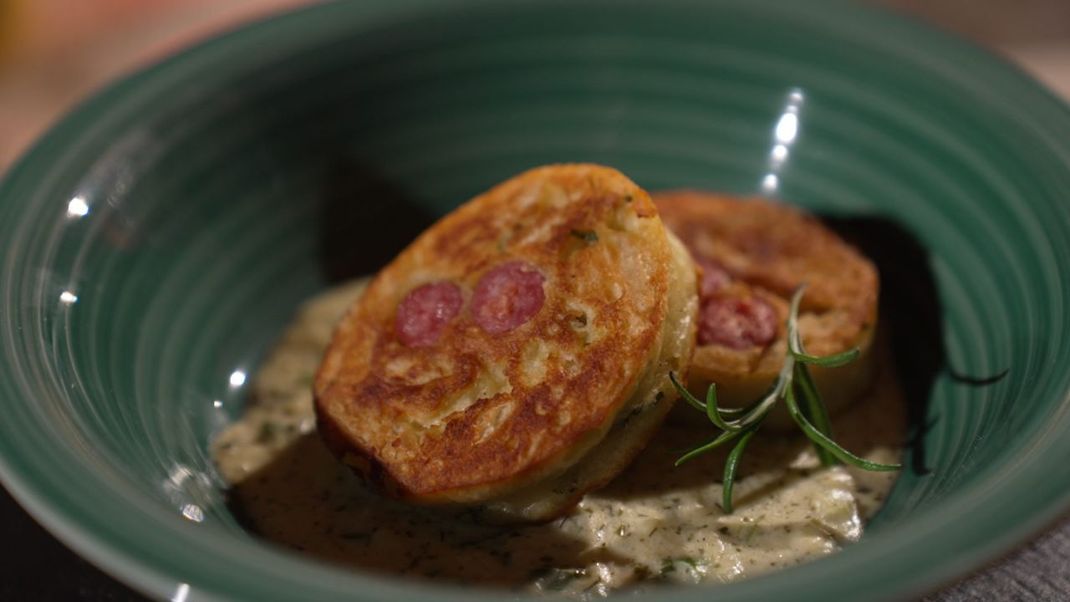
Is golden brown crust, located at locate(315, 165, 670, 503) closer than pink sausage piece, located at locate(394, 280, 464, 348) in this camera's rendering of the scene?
Yes

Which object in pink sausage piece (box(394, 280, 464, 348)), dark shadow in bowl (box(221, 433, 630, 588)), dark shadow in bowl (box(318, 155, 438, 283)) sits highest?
dark shadow in bowl (box(318, 155, 438, 283))

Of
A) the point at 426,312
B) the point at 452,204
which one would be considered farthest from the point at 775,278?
the point at 452,204

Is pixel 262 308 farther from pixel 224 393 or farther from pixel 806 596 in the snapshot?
pixel 806 596

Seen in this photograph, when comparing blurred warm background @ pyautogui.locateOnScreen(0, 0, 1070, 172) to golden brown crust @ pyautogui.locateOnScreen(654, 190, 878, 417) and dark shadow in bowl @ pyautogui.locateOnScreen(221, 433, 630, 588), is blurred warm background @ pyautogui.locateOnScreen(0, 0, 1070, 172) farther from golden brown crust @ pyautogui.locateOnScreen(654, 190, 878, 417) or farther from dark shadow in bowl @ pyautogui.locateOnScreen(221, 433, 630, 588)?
dark shadow in bowl @ pyautogui.locateOnScreen(221, 433, 630, 588)

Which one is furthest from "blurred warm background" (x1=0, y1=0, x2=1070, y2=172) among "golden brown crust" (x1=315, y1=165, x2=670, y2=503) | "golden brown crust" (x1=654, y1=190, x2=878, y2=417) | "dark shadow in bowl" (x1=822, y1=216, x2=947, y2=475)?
"golden brown crust" (x1=315, y1=165, x2=670, y2=503)

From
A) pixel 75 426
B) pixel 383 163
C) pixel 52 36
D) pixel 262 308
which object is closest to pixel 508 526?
pixel 75 426

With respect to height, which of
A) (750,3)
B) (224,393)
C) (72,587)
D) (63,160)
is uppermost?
(750,3)

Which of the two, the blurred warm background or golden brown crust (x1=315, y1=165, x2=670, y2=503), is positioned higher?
the blurred warm background

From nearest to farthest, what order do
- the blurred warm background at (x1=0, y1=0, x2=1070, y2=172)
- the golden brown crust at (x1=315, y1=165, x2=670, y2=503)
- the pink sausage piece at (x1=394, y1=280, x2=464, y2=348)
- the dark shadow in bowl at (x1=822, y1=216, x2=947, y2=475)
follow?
1. the golden brown crust at (x1=315, y1=165, x2=670, y2=503)
2. the pink sausage piece at (x1=394, y1=280, x2=464, y2=348)
3. the dark shadow in bowl at (x1=822, y1=216, x2=947, y2=475)
4. the blurred warm background at (x1=0, y1=0, x2=1070, y2=172)
